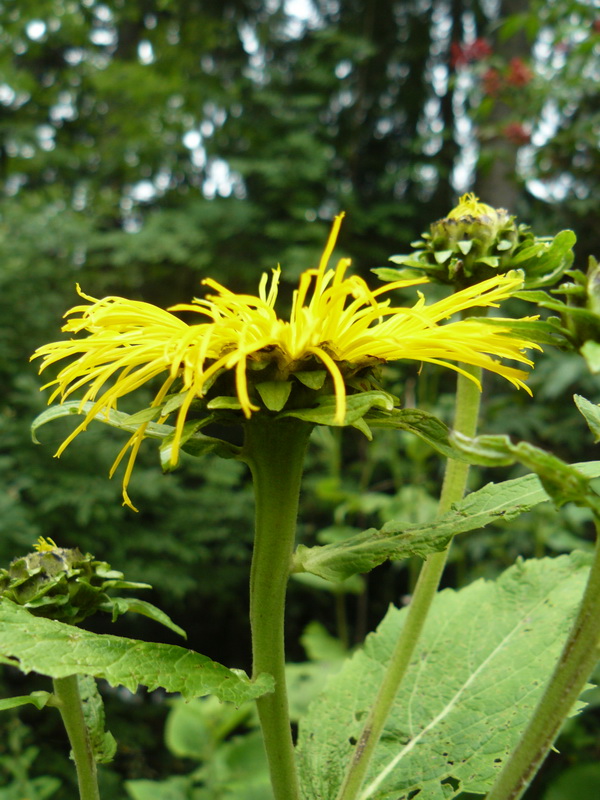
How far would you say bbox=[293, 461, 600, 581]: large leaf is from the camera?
0.53 metres

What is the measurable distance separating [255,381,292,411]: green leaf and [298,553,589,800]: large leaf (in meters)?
0.42

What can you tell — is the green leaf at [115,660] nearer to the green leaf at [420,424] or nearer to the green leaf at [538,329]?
the green leaf at [420,424]

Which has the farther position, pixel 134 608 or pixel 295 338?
pixel 134 608

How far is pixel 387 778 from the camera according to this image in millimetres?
719

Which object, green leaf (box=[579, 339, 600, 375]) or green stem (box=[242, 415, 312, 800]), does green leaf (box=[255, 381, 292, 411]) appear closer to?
green stem (box=[242, 415, 312, 800])

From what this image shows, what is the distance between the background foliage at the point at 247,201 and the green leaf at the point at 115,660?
1.53 metres

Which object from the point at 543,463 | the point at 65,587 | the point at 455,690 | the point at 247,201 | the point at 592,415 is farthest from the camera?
the point at 247,201

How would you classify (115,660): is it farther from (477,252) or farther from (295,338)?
(477,252)

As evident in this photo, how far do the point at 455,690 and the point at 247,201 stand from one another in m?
3.80

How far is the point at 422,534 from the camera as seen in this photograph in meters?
0.54

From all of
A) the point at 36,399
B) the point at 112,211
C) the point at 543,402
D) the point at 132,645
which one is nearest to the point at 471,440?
the point at 132,645

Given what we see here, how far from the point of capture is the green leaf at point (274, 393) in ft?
1.62

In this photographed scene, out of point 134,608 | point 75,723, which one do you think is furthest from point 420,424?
point 75,723

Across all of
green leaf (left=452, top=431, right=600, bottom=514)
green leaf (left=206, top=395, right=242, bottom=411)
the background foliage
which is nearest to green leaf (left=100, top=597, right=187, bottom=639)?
green leaf (left=206, top=395, right=242, bottom=411)
